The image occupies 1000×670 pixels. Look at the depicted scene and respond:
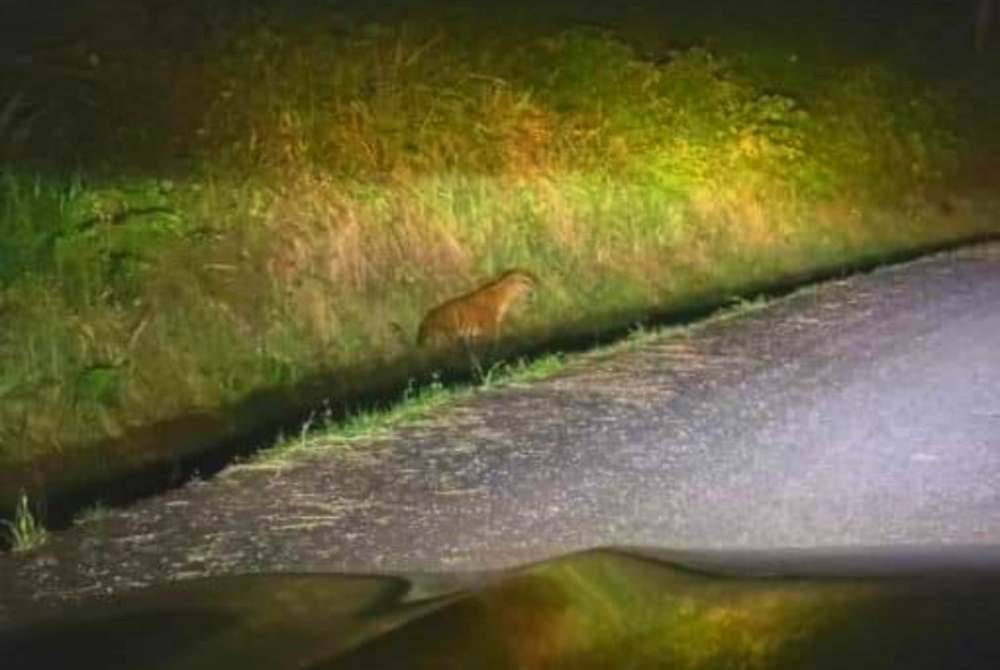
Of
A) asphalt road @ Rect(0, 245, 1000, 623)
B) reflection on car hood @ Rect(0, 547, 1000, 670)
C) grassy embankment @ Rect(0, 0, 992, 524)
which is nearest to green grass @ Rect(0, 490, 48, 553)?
asphalt road @ Rect(0, 245, 1000, 623)

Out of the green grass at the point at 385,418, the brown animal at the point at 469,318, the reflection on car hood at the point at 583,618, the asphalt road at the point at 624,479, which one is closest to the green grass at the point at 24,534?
the asphalt road at the point at 624,479

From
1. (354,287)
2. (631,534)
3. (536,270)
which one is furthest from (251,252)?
(631,534)

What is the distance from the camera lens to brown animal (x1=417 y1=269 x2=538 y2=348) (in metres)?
15.3

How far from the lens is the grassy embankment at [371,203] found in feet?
45.7

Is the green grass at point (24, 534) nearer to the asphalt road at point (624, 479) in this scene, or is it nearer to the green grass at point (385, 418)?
the asphalt road at point (624, 479)

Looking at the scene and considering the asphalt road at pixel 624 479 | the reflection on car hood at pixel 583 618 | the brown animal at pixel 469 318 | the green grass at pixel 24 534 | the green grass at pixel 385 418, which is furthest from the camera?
the brown animal at pixel 469 318

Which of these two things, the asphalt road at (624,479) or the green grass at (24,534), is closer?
the asphalt road at (624,479)

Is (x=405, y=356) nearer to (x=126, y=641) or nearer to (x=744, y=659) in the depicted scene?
(x=126, y=641)

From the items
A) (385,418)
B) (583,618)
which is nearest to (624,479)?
(385,418)

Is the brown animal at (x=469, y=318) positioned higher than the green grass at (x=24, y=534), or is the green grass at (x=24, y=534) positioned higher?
the brown animal at (x=469, y=318)

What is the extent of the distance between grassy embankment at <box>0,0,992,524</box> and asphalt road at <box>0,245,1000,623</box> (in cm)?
299

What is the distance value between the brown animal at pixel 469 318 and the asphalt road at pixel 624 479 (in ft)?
8.64

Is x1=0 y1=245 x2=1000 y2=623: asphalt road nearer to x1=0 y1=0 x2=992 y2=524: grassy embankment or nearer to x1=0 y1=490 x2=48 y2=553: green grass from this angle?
x1=0 y1=490 x2=48 y2=553: green grass

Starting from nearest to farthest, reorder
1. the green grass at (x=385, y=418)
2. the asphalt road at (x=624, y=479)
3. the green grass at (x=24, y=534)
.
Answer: the asphalt road at (x=624, y=479) < the green grass at (x=24, y=534) < the green grass at (x=385, y=418)
